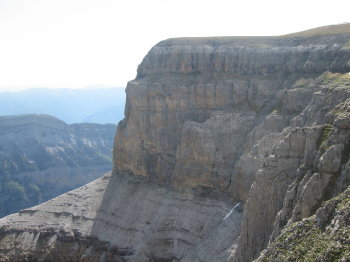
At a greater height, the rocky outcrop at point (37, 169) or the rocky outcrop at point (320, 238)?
the rocky outcrop at point (320, 238)

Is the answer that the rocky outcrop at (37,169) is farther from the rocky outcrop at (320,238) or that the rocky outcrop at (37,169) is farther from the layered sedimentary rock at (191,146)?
the rocky outcrop at (320,238)

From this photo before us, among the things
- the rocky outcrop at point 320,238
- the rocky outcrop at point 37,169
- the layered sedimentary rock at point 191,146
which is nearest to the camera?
the rocky outcrop at point 320,238

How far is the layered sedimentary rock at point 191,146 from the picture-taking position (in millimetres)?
68250

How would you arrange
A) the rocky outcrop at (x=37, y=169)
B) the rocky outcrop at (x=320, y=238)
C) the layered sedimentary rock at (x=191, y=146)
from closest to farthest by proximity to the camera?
1. the rocky outcrop at (x=320, y=238)
2. the layered sedimentary rock at (x=191, y=146)
3. the rocky outcrop at (x=37, y=169)

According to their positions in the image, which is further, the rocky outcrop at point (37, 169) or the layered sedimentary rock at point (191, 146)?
the rocky outcrop at point (37, 169)

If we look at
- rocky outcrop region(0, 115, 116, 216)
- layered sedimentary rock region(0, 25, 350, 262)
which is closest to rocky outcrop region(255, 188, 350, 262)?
layered sedimentary rock region(0, 25, 350, 262)

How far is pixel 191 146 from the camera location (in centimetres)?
7762

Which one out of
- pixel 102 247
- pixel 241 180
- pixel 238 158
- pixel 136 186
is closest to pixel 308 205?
pixel 241 180

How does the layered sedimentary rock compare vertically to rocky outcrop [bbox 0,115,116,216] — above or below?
above

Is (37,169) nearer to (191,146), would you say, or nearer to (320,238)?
(191,146)

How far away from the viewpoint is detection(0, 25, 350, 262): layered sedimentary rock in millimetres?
68250

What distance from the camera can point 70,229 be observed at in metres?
80.0

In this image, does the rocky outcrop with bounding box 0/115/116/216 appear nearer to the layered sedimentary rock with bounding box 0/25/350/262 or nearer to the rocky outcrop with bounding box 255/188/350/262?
the layered sedimentary rock with bounding box 0/25/350/262

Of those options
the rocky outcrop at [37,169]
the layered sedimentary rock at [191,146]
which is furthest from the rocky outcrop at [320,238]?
the rocky outcrop at [37,169]
